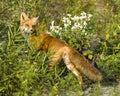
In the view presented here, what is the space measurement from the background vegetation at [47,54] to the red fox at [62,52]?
15cm

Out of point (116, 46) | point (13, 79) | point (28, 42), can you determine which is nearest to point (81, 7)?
point (116, 46)

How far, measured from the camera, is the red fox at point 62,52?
725cm

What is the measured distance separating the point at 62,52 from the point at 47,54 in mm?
601

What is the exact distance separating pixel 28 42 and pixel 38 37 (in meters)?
0.52

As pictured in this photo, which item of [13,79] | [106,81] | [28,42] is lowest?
[106,81]

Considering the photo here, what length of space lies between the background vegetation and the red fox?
0.50ft

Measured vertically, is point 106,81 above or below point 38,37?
below

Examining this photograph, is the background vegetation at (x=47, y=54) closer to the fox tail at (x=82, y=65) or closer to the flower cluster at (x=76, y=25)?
the flower cluster at (x=76, y=25)

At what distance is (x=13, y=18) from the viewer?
886 centimetres

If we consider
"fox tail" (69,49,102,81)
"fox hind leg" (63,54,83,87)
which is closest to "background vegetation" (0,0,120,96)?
"fox hind leg" (63,54,83,87)

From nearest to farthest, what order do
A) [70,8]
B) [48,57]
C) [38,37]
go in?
[48,57] → [38,37] → [70,8]

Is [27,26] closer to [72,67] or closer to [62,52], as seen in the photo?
[62,52]

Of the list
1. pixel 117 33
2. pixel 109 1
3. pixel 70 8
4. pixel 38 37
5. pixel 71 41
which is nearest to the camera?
pixel 38 37

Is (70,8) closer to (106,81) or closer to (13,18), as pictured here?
(13,18)
